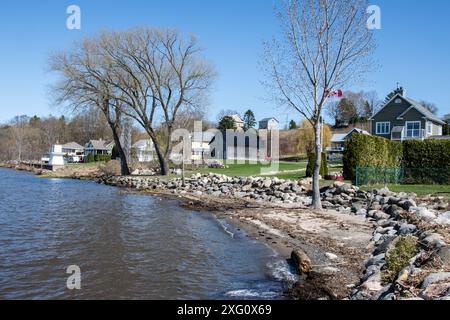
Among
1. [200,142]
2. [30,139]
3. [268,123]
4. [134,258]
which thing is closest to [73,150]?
[30,139]

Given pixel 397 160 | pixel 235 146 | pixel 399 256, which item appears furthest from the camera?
pixel 235 146

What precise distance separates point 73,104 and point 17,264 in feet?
98.7

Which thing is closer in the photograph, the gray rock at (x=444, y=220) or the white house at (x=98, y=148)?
the gray rock at (x=444, y=220)

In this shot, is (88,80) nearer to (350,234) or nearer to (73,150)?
(350,234)

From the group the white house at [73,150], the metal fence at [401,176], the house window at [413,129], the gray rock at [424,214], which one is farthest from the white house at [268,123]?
the gray rock at [424,214]

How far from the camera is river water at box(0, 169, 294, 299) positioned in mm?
7668

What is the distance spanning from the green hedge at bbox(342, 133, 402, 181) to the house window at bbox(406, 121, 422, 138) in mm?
24988

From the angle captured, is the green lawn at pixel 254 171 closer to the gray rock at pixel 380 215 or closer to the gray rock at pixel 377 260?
the gray rock at pixel 380 215

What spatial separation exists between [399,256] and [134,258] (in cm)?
598

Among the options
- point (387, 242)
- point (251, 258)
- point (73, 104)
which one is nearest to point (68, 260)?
point (251, 258)

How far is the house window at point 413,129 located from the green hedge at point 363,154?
2499cm

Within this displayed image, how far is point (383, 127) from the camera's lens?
50.3m

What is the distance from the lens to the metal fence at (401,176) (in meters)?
22.4

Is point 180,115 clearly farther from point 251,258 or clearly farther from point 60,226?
point 251,258
